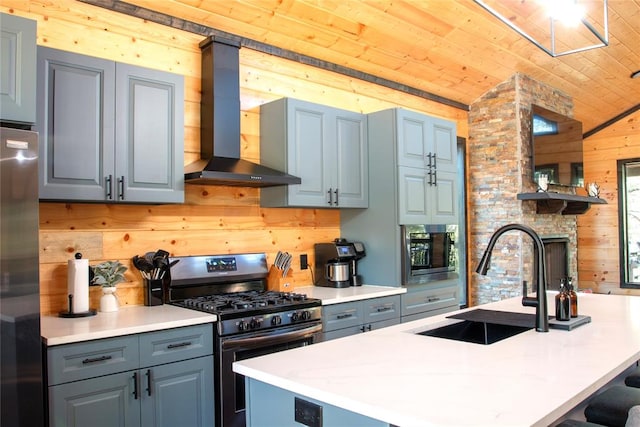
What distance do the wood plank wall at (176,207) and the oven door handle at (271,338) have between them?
0.75 meters

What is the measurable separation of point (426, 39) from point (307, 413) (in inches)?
146

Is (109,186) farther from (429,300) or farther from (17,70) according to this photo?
(429,300)

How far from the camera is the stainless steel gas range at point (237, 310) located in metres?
2.81

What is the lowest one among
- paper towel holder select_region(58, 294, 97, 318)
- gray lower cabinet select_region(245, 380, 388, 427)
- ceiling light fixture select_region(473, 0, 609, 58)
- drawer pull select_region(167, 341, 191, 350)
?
drawer pull select_region(167, 341, 191, 350)

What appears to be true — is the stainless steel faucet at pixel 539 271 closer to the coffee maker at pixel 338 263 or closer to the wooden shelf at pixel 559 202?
the coffee maker at pixel 338 263

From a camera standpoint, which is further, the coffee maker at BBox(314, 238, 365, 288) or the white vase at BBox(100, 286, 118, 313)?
the coffee maker at BBox(314, 238, 365, 288)

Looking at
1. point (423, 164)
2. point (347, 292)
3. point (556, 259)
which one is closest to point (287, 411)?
point (347, 292)

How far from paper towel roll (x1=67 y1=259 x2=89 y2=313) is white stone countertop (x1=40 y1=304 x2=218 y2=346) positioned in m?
0.09

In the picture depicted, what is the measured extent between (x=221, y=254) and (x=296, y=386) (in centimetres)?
221

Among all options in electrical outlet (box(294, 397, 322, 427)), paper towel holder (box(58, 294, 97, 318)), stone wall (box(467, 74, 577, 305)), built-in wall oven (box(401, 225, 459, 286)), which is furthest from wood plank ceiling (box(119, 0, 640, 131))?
electrical outlet (box(294, 397, 322, 427))

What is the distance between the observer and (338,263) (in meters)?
4.06

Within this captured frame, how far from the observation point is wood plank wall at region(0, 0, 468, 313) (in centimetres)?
290

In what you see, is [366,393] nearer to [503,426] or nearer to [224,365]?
[503,426]

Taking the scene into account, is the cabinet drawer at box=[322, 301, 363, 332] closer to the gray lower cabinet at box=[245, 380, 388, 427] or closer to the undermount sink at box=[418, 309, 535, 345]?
the undermount sink at box=[418, 309, 535, 345]
